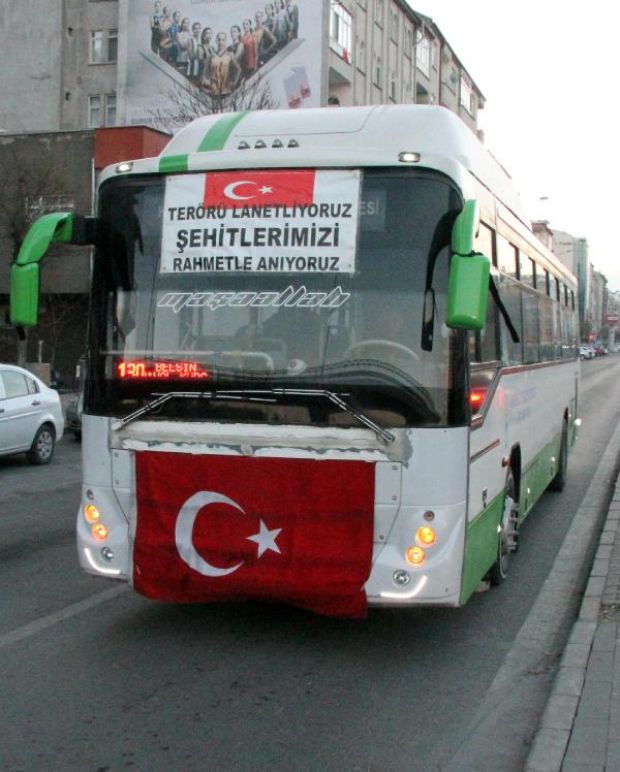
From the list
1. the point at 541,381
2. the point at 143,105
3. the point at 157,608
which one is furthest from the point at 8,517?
the point at 143,105

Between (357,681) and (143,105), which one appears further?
(143,105)

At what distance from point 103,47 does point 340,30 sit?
1117 centimetres

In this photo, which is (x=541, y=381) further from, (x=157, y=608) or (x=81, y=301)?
(x=81, y=301)

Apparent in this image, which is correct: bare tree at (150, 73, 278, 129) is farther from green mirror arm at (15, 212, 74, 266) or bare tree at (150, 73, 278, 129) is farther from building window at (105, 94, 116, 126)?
green mirror arm at (15, 212, 74, 266)

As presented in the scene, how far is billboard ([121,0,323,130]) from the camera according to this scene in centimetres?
4091

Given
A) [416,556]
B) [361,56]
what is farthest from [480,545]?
[361,56]

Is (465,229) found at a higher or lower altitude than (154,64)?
lower

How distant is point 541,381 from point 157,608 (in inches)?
182

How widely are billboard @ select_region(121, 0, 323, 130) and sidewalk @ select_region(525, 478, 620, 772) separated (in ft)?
117

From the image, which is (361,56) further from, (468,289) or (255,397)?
(468,289)

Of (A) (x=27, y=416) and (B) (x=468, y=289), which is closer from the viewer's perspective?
(B) (x=468, y=289)

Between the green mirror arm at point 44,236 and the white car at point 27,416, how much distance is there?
343 inches

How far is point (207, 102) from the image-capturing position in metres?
36.2

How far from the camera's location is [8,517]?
1064cm
